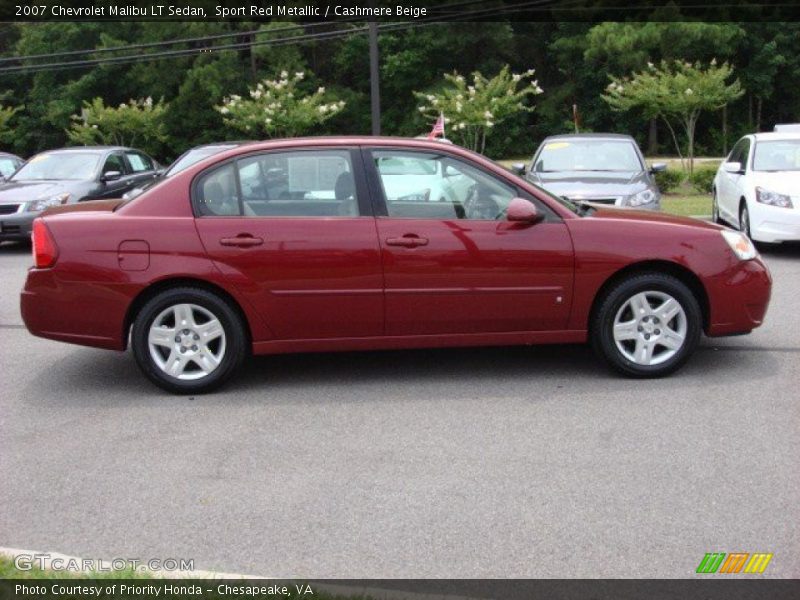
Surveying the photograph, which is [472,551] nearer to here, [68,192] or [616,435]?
[616,435]

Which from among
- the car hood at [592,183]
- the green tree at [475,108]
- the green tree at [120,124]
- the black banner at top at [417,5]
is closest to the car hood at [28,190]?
the car hood at [592,183]

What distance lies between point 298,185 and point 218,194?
20.5 inches

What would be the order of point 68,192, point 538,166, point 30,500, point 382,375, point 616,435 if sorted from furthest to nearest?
point 68,192
point 538,166
point 382,375
point 616,435
point 30,500

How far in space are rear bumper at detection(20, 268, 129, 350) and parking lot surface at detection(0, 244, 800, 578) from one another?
0.42 metres

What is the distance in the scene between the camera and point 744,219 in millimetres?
12078

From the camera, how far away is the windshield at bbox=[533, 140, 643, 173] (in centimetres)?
1279

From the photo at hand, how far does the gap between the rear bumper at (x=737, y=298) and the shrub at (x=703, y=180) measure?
59.1 ft

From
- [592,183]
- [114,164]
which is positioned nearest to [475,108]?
[114,164]

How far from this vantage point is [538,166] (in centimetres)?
1305

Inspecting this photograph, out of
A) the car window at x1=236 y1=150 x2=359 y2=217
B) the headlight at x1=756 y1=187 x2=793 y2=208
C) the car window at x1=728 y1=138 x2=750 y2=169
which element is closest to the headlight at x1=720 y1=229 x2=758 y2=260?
the car window at x1=236 y1=150 x2=359 y2=217

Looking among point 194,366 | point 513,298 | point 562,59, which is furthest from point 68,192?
point 562,59

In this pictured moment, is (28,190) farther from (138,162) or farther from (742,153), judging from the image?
(742,153)

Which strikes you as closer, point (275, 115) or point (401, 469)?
point (401, 469)

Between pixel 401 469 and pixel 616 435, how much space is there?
1268mm
